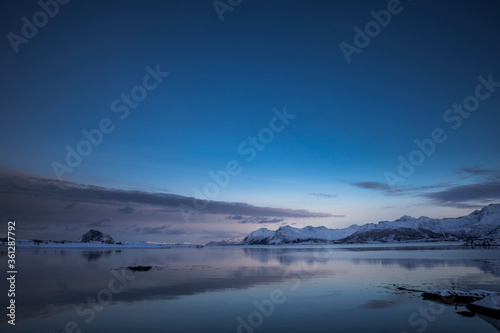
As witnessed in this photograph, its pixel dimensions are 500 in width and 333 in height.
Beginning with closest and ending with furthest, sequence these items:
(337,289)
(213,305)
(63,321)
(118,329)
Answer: (118,329), (63,321), (213,305), (337,289)

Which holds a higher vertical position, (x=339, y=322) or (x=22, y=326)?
(x=22, y=326)

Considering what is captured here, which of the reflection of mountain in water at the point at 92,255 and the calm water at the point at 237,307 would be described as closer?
the calm water at the point at 237,307

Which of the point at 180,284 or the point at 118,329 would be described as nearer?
the point at 118,329

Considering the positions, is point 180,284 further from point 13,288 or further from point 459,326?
point 459,326

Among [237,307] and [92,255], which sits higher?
[237,307]

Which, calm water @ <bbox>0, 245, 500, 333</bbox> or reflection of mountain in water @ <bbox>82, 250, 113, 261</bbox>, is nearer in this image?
calm water @ <bbox>0, 245, 500, 333</bbox>

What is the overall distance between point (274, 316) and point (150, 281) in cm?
2097

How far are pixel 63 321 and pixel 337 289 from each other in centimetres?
2430

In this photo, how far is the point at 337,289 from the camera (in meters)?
30.9

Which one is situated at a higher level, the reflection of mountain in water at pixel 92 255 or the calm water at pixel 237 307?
the calm water at pixel 237 307

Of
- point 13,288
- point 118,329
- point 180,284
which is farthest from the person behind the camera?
point 180,284

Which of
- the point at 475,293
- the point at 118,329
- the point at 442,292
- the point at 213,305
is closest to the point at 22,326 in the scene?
the point at 118,329

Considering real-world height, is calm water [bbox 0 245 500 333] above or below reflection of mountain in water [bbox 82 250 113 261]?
above

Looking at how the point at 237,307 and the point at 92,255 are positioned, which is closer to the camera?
the point at 237,307
